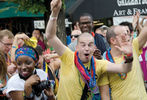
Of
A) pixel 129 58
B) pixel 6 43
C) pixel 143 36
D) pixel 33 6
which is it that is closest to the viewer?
pixel 129 58

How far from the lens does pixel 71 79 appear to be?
400cm

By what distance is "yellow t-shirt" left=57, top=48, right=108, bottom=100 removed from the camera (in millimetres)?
3984

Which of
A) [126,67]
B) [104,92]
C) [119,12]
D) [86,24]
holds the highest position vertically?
[119,12]

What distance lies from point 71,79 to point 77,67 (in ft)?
0.60

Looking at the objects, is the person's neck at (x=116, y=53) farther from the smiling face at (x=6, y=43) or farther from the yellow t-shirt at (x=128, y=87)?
the smiling face at (x=6, y=43)

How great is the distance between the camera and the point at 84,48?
4059 mm

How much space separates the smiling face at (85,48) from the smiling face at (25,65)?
0.65m

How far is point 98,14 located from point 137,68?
13.5 ft

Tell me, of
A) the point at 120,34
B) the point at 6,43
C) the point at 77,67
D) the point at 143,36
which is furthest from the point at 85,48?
the point at 6,43

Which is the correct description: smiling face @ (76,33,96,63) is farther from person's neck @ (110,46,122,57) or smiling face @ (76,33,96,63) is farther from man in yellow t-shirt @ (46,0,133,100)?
person's neck @ (110,46,122,57)

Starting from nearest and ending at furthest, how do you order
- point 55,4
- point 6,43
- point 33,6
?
point 55,4 < point 6,43 < point 33,6

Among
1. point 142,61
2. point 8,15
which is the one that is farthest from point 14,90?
point 8,15

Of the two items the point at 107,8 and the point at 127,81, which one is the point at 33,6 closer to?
the point at 107,8

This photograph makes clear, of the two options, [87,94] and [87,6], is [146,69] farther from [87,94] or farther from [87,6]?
[87,94]
